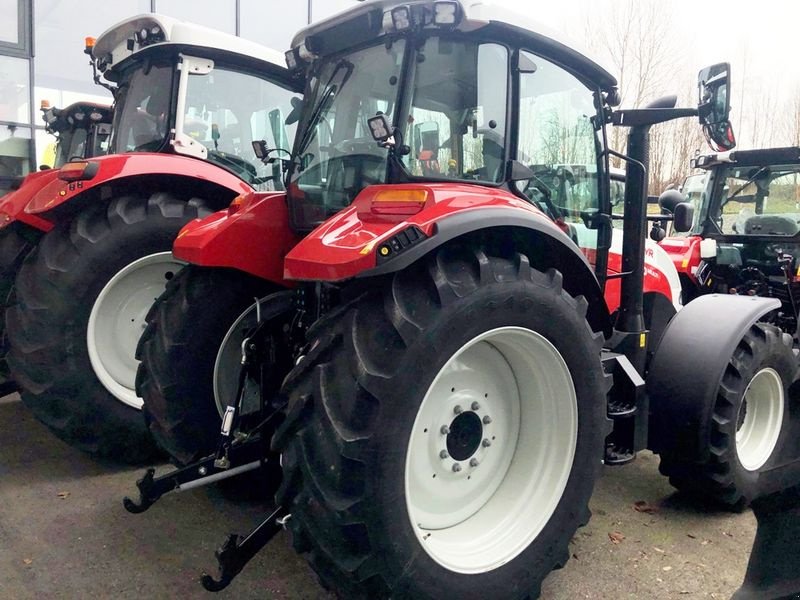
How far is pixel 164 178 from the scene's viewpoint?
4.07m

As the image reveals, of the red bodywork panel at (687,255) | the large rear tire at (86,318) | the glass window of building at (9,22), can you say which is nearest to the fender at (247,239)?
the large rear tire at (86,318)

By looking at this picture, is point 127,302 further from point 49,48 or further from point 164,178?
point 49,48

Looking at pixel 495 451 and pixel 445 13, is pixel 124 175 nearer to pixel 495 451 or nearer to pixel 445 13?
pixel 445 13

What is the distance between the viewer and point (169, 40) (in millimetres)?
4406

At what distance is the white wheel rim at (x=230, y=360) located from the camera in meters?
3.06

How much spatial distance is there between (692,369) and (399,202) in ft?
5.67

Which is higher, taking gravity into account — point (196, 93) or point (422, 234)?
point (196, 93)

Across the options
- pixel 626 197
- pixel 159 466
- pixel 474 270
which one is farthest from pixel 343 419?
pixel 159 466

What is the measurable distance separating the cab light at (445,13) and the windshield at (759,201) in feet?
16.9

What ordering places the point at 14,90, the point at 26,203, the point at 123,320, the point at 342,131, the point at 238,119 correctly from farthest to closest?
the point at 14,90, the point at 238,119, the point at 26,203, the point at 123,320, the point at 342,131

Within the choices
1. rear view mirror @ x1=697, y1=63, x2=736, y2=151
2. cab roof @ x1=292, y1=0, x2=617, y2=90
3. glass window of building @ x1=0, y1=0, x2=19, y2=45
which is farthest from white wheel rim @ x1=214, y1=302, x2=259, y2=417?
glass window of building @ x1=0, y1=0, x2=19, y2=45

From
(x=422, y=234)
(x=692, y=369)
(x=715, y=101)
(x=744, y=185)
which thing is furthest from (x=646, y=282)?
(x=744, y=185)

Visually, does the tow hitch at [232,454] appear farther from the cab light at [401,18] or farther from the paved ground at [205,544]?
the cab light at [401,18]

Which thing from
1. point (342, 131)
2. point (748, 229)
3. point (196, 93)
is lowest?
point (748, 229)
